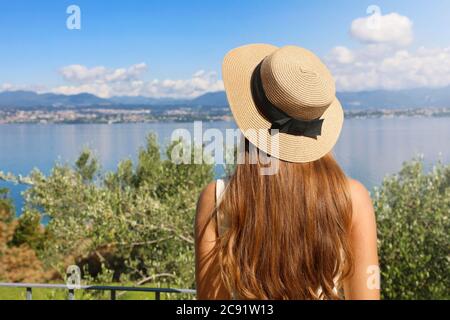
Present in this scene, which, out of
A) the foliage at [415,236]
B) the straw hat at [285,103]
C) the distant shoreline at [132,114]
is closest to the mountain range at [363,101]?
the distant shoreline at [132,114]

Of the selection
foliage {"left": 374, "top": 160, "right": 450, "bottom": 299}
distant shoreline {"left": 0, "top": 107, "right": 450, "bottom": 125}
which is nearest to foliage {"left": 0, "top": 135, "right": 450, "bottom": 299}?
foliage {"left": 374, "top": 160, "right": 450, "bottom": 299}

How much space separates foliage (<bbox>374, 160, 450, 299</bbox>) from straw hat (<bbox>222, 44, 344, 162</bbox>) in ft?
16.1

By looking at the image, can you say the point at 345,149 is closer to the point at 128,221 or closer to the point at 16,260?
the point at 128,221

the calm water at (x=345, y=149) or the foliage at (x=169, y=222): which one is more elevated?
the calm water at (x=345, y=149)

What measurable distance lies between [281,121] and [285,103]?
5 centimetres

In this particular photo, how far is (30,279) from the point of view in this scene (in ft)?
42.7

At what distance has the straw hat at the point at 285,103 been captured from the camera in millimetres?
1057

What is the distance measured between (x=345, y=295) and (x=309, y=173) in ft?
1.17

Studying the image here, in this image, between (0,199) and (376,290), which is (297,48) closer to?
(376,290)

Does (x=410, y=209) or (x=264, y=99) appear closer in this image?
(x=264, y=99)

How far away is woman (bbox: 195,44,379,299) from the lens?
3.38ft

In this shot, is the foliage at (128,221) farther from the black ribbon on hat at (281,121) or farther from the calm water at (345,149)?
the black ribbon on hat at (281,121)

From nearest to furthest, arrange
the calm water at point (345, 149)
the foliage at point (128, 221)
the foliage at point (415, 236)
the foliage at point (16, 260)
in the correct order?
1. the foliage at point (415, 236)
2. the foliage at point (128, 221)
3. the calm water at point (345, 149)
4. the foliage at point (16, 260)
